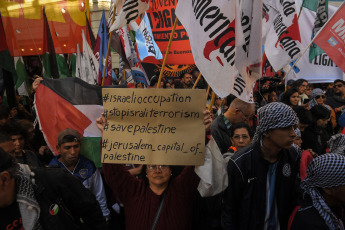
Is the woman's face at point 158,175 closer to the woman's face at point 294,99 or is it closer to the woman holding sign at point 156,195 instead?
the woman holding sign at point 156,195

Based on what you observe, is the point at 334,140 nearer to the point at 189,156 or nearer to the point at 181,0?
the point at 189,156

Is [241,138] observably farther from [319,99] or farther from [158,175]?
[319,99]

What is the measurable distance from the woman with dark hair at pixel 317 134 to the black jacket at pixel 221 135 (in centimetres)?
136

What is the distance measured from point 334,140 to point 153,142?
1.86 m

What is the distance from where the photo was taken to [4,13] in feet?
18.1

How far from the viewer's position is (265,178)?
245 centimetres

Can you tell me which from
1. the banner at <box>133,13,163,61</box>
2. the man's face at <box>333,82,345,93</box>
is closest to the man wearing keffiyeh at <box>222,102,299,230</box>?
the banner at <box>133,13,163,61</box>

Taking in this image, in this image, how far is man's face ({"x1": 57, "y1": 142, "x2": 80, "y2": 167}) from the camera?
3.26 m

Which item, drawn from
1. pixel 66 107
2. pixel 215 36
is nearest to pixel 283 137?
pixel 215 36

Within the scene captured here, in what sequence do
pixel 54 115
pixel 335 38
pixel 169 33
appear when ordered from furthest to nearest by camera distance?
pixel 169 33, pixel 335 38, pixel 54 115

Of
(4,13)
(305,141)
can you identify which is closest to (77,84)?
(4,13)

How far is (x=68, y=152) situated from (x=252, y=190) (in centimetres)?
182

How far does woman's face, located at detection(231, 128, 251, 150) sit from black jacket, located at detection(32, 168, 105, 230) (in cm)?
168

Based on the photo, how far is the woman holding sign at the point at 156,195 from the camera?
236 cm
